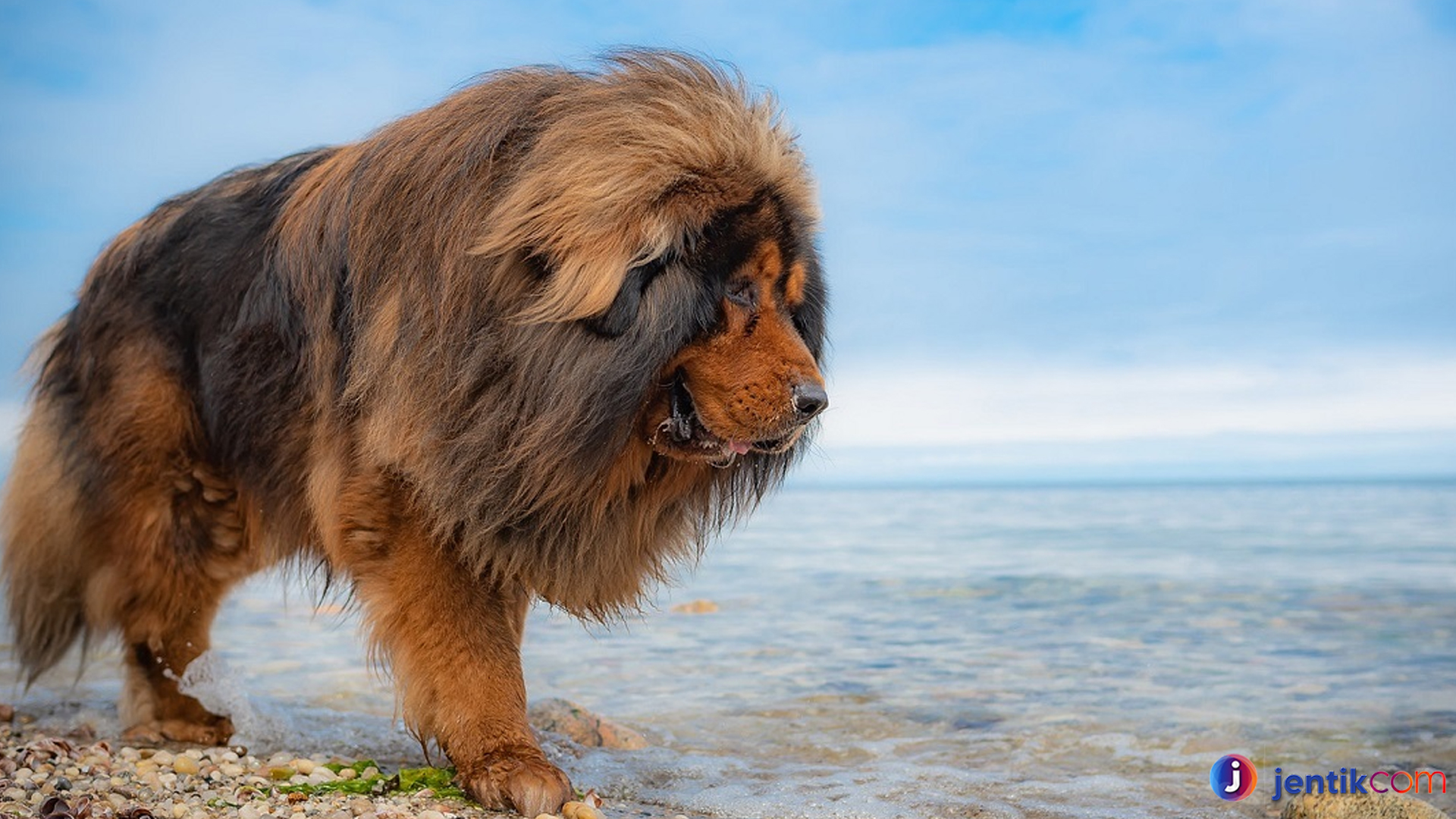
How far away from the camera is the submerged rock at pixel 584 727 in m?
5.07

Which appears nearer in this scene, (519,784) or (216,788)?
(519,784)

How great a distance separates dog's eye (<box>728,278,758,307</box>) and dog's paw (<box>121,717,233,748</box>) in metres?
2.92

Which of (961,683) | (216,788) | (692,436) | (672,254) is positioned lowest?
(961,683)

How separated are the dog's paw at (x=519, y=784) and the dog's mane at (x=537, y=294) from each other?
56cm

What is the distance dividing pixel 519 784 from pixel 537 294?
1.41 m

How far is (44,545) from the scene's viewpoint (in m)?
4.89

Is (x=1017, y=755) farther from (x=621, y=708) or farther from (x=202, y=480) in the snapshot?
(x=202, y=480)

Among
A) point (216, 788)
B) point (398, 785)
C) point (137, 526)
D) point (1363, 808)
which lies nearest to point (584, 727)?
point (398, 785)

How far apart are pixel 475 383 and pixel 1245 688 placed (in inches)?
190

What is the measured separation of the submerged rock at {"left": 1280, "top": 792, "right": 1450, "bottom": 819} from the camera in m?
3.78

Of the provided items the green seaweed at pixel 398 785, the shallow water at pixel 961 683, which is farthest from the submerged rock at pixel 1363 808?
the green seaweed at pixel 398 785

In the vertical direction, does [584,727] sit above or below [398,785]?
below

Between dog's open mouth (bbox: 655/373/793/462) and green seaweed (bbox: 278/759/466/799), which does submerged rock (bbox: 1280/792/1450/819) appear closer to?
dog's open mouth (bbox: 655/373/793/462)

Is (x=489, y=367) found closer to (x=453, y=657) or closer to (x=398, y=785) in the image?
(x=453, y=657)
